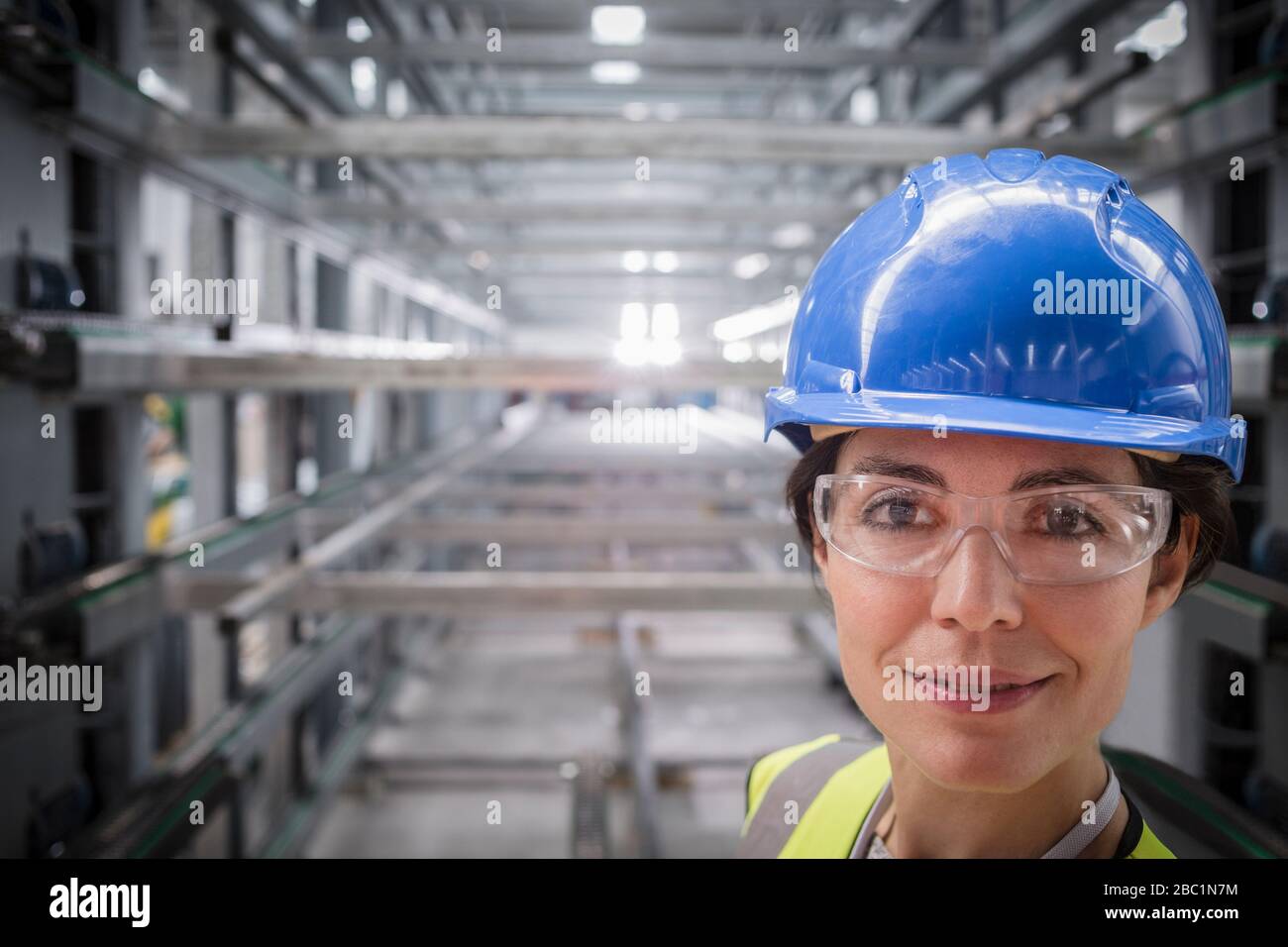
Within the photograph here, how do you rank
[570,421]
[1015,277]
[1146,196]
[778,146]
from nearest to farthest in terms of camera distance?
[1015,277], [1146,196], [778,146], [570,421]

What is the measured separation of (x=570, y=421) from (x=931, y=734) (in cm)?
1166

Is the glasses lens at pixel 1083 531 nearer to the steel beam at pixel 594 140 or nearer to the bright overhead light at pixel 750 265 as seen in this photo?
the steel beam at pixel 594 140

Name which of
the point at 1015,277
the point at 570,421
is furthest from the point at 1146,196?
the point at 570,421

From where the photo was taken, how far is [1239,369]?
167 centimetres

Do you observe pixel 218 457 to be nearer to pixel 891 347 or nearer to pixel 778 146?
pixel 778 146

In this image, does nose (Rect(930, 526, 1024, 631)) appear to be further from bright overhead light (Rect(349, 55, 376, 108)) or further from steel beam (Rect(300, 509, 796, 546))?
bright overhead light (Rect(349, 55, 376, 108))

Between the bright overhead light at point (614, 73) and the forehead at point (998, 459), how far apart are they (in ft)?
12.2

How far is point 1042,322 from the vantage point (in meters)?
0.75

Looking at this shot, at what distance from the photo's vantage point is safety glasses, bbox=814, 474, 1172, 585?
2.50 ft

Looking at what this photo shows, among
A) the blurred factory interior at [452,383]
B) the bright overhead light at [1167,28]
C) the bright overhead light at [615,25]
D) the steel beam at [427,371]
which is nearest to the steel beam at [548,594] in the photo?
the blurred factory interior at [452,383]

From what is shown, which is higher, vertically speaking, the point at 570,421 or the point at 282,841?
the point at 570,421

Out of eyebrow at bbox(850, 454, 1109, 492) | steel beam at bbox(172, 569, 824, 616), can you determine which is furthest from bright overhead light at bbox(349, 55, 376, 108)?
eyebrow at bbox(850, 454, 1109, 492)

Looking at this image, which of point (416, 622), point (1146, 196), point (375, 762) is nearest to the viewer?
point (1146, 196)

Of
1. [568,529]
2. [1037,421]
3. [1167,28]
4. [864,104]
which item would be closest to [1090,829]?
[1037,421]
